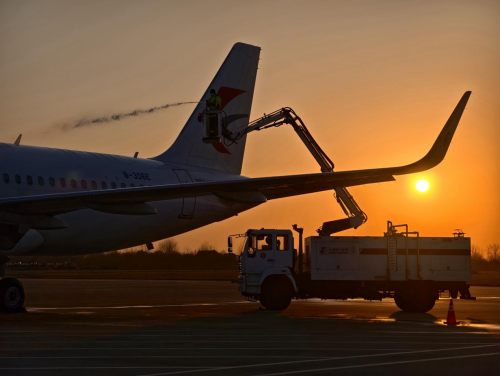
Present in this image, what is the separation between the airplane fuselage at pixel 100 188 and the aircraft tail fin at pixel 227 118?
700 mm

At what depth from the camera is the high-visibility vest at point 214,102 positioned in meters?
28.2

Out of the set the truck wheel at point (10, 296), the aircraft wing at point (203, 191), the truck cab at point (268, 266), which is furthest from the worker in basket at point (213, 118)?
the truck wheel at point (10, 296)

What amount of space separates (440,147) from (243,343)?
8448 millimetres

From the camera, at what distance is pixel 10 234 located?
2009cm

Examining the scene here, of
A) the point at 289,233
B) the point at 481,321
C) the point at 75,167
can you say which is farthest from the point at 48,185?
the point at 481,321

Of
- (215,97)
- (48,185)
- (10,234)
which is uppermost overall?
(215,97)

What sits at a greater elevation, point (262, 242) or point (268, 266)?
point (262, 242)

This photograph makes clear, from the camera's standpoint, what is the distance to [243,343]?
46.1 ft

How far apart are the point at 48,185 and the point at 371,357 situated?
13426mm

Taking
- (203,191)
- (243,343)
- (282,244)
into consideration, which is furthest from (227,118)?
(243,343)

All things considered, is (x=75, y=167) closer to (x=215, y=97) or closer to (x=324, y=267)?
(x=215, y=97)

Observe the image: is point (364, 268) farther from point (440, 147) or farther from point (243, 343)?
point (243, 343)

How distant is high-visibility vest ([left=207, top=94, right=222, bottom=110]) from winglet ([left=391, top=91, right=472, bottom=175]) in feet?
33.7

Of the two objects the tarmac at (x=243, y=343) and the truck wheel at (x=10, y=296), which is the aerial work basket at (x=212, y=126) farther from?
the truck wheel at (x=10, y=296)
